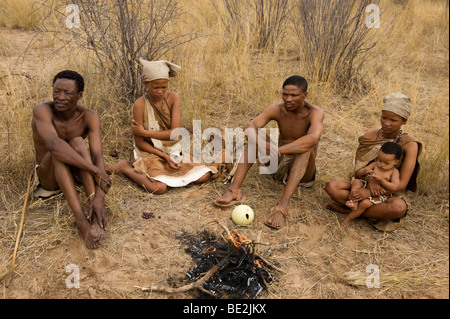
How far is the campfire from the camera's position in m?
2.24

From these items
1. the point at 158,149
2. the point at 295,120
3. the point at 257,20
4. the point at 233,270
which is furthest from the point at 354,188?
the point at 257,20

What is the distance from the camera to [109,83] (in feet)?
13.1

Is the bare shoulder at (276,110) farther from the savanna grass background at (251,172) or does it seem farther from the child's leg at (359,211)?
the child's leg at (359,211)

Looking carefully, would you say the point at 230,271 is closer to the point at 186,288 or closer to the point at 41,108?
the point at 186,288

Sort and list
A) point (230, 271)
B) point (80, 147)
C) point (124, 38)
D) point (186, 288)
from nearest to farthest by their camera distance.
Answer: point (186, 288), point (230, 271), point (80, 147), point (124, 38)

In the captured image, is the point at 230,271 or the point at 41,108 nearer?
the point at 230,271

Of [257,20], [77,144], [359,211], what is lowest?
[359,211]

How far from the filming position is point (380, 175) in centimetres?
268

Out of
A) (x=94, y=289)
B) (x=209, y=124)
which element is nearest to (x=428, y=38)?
(x=209, y=124)

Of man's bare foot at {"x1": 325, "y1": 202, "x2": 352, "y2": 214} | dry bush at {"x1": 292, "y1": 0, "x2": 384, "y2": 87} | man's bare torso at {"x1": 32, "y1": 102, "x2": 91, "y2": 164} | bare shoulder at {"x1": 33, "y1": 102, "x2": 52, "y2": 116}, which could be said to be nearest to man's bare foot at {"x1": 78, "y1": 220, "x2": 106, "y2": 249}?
man's bare torso at {"x1": 32, "y1": 102, "x2": 91, "y2": 164}

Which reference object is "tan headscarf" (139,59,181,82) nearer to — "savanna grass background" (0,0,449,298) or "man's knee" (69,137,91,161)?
"man's knee" (69,137,91,161)

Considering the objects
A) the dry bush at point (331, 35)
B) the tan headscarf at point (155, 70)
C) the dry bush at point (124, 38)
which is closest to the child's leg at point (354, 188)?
the tan headscarf at point (155, 70)

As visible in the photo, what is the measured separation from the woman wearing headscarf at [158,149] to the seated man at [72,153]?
0.46 meters

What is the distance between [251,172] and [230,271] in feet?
4.33
